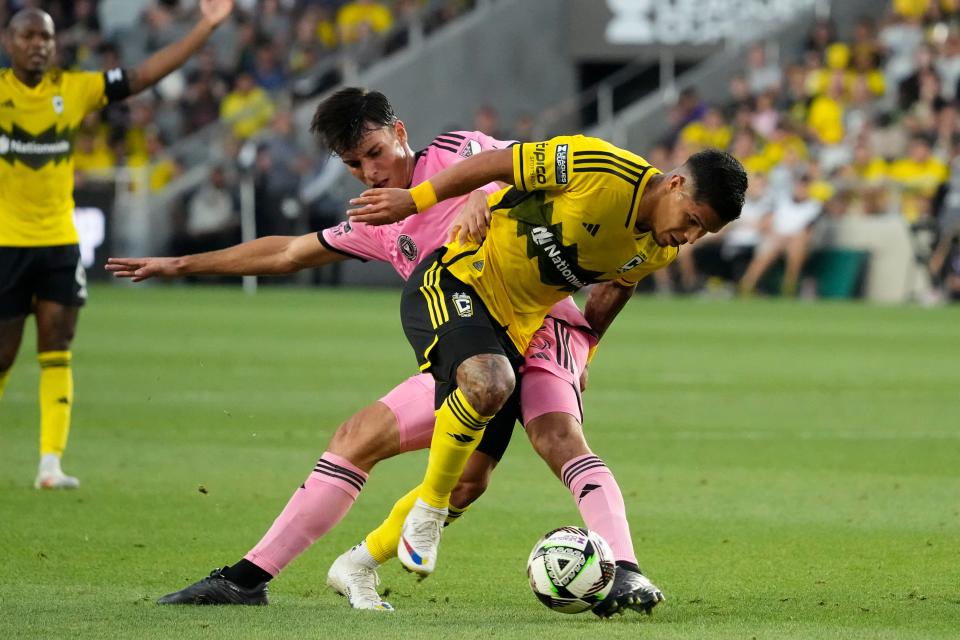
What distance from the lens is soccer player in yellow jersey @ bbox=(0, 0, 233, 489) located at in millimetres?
9383

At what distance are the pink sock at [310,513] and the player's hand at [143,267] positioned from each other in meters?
0.92

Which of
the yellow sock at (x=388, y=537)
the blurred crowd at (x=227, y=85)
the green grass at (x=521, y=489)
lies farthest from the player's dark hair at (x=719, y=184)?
the blurred crowd at (x=227, y=85)

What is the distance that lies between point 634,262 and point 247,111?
79.7 feet

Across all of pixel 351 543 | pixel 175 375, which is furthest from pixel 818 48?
pixel 351 543

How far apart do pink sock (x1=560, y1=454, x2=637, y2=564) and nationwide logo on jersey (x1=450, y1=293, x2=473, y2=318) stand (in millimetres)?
633

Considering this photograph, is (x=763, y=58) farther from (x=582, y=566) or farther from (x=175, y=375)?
(x=582, y=566)

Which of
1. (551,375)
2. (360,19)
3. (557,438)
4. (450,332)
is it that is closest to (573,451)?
(557,438)

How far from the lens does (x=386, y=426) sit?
6.25m

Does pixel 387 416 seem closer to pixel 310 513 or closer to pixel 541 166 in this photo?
pixel 310 513

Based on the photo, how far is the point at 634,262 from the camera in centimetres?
621

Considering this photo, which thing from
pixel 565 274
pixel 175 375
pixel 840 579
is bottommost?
pixel 175 375

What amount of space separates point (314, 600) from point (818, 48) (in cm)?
2368

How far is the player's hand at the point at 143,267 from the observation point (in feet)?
21.2

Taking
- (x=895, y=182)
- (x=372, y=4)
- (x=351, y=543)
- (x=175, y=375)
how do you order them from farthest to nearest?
1. (x=372, y=4)
2. (x=895, y=182)
3. (x=175, y=375)
4. (x=351, y=543)
